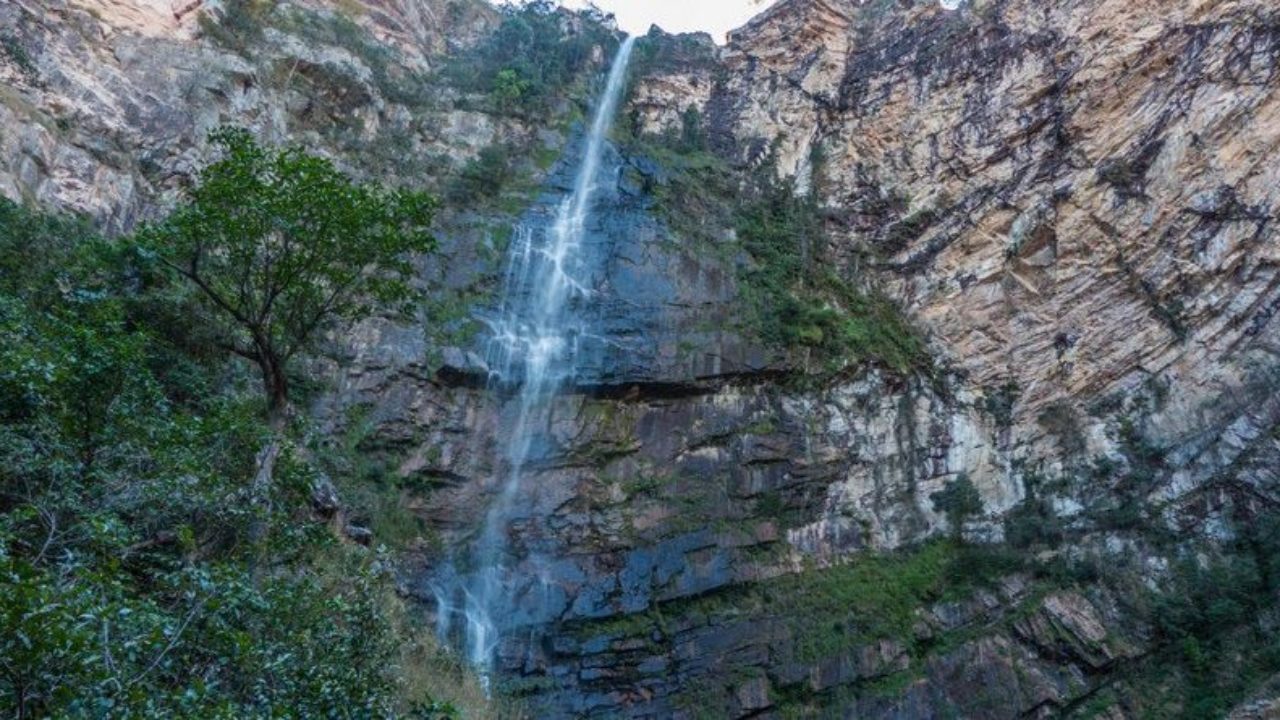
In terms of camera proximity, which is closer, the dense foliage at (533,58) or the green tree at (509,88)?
the green tree at (509,88)

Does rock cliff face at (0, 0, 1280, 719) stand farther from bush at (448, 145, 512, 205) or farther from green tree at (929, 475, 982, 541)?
bush at (448, 145, 512, 205)

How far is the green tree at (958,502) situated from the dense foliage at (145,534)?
1209cm

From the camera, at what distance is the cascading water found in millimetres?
15195

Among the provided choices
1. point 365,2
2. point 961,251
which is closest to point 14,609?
point 961,251

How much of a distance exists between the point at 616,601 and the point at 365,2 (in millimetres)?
20804

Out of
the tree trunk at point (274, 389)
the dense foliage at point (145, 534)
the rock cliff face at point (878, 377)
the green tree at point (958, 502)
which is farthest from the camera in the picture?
the green tree at point (958, 502)

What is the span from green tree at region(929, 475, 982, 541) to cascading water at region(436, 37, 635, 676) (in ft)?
27.3

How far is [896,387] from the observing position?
18859 mm

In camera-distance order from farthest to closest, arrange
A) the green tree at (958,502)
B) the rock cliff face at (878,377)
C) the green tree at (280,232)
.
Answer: the green tree at (958,502) < the rock cliff face at (878,377) < the green tree at (280,232)

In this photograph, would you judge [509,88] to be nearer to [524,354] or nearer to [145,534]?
[524,354]

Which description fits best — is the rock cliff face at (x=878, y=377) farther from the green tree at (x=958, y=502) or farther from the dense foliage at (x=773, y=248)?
the dense foliage at (x=773, y=248)

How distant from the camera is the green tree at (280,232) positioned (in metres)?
8.86

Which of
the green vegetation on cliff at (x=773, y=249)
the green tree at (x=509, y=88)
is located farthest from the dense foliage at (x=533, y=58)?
the green vegetation on cliff at (x=773, y=249)

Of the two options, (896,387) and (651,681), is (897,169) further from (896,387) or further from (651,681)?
(651,681)
